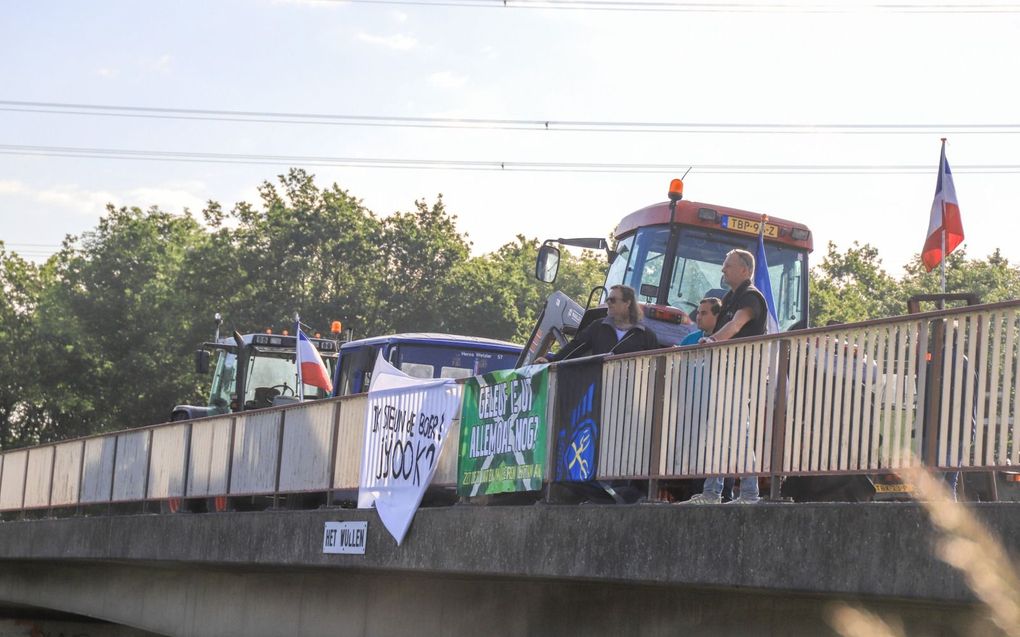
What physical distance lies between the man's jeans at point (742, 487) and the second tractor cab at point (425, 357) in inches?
329

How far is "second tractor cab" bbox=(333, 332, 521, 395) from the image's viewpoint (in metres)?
16.3

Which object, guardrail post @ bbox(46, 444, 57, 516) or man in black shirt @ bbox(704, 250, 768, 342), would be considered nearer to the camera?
man in black shirt @ bbox(704, 250, 768, 342)

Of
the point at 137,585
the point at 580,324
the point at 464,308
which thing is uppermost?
the point at 464,308

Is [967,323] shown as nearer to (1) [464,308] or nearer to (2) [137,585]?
(2) [137,585]

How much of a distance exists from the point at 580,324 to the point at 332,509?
2.90m

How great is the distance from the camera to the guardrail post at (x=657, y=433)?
8320mm

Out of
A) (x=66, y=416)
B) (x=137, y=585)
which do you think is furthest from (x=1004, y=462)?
(x=66, y=416)

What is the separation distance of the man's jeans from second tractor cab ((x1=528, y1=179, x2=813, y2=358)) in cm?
438

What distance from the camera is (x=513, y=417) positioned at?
32.7 feet

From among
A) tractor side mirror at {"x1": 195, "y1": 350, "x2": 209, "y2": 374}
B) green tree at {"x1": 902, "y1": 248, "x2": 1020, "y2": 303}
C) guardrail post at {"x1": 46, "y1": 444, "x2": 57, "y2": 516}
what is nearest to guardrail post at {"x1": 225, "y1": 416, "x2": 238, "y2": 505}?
tractor side mirror at {"x1": 195, "y1": 350, "x2": 209, "y2": 374}

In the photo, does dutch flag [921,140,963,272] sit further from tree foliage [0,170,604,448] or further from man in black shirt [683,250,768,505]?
tree foliage [0,170,604,448]

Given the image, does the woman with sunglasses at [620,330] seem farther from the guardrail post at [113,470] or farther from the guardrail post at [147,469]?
the guardrail post at [113,470]

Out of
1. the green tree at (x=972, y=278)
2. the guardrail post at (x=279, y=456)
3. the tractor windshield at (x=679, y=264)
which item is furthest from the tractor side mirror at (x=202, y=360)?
the green tree at (x=972, y=278)

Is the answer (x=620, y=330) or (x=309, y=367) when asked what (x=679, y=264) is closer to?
(x=620, y=330)
